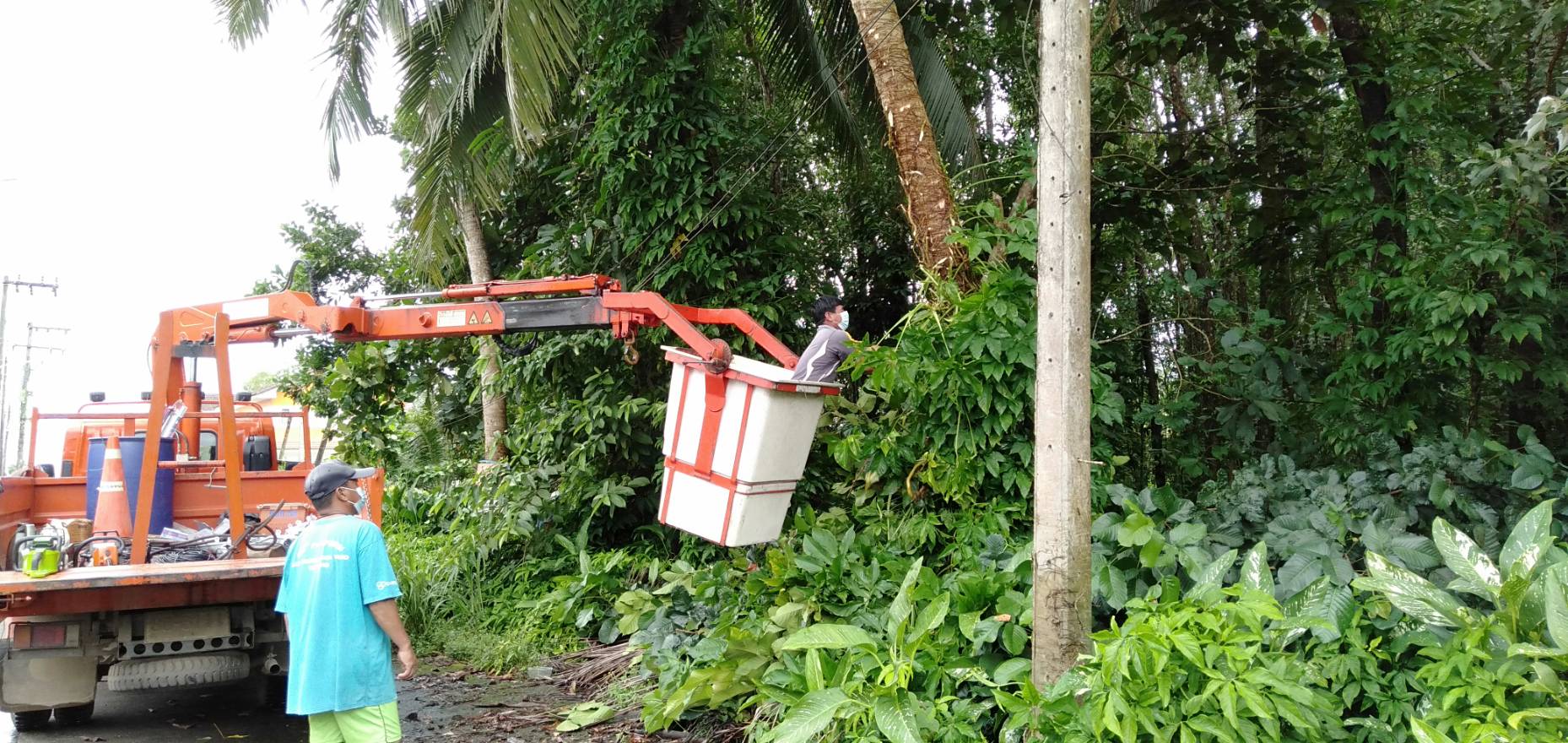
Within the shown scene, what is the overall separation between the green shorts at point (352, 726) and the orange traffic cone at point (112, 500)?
3123mm

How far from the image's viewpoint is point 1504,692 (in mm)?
3393

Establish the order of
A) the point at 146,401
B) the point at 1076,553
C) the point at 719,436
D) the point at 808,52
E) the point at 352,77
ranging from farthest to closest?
1. the point at 808,52
2. the point at 352,77
3. the point at 146,401
4. the point at 719,436
5. the point at 1076,553

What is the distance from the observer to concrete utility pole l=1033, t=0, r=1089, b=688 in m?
4.08

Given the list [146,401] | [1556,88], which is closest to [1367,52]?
[1556,88]

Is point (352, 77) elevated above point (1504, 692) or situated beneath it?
elevated above

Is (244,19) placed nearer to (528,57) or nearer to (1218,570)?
(528,57)

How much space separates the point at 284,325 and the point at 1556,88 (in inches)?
330

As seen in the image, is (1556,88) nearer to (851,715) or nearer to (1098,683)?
(1098,683)

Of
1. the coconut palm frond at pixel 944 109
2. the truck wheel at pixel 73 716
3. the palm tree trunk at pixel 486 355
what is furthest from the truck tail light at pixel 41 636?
the coconut palm frond at pixel 944 109

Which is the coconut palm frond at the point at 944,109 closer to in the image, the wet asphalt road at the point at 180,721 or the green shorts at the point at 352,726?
the wet asphalt road at the point at 180,721

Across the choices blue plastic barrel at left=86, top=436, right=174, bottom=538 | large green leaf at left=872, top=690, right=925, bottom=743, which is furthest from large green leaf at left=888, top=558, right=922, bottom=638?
blue plastic barrel at left=86, top=436, right=174, bottom=538

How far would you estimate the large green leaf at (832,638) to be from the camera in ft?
13.8

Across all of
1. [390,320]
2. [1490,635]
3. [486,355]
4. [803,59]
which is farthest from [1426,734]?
[486,355]

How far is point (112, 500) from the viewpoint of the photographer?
6059 mm
